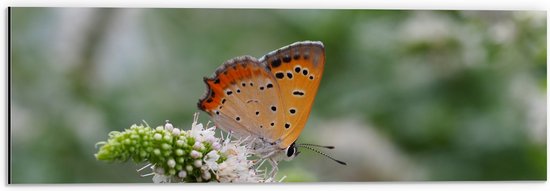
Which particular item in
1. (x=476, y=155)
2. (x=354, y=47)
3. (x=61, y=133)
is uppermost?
(x=354, y=47)

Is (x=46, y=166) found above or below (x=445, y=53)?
below

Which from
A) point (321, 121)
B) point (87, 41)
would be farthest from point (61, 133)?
point (321, 121)

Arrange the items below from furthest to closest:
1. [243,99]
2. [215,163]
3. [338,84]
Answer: [338,84]
[243,99]
[215,163]

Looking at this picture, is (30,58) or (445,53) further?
(445,53)

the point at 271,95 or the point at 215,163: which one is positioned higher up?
the point at 271,95

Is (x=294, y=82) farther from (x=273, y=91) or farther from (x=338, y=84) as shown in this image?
(x=338, y=84)

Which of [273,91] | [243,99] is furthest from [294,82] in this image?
[243,99]

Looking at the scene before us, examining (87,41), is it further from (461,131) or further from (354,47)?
(461,131)
